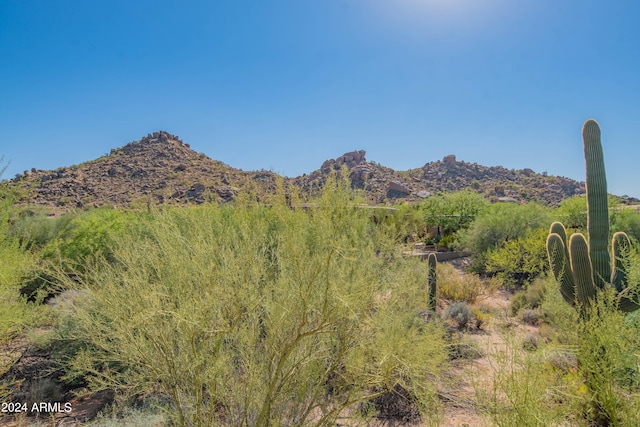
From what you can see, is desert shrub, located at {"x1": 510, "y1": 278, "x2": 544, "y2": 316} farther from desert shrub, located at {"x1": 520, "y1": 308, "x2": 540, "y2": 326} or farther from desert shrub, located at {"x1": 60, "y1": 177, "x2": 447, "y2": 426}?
desert shrub, located at {"x1": 60, "y1": 177, "x2": 447, "y2": 426}

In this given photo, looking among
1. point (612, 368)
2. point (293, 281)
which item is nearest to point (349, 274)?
point (293, 281)

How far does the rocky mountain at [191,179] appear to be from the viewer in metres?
31.1

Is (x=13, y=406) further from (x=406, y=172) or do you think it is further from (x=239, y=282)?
(x=406, y=172)

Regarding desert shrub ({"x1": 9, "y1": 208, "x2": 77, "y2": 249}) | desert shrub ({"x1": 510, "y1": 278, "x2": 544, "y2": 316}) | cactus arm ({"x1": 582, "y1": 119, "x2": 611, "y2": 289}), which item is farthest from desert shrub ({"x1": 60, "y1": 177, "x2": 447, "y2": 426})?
desert shrub ({"x1": 9, "y1": 208, "x2": 77, "y2": 249})

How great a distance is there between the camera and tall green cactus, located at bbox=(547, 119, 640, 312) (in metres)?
6.45

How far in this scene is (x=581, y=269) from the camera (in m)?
6.55

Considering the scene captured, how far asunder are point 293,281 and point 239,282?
488 millimetres

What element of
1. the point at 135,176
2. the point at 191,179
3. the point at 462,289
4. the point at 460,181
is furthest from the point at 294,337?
the point at 460,181

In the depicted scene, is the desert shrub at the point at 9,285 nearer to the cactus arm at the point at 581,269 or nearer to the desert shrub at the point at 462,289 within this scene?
the cactus arm at the point at 581,269

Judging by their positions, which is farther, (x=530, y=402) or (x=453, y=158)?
(x=453, y=158)

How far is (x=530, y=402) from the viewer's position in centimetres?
260

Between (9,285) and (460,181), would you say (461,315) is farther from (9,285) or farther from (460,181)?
(460,181)

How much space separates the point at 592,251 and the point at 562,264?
56 cm

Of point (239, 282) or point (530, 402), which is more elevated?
point (239, 282)
